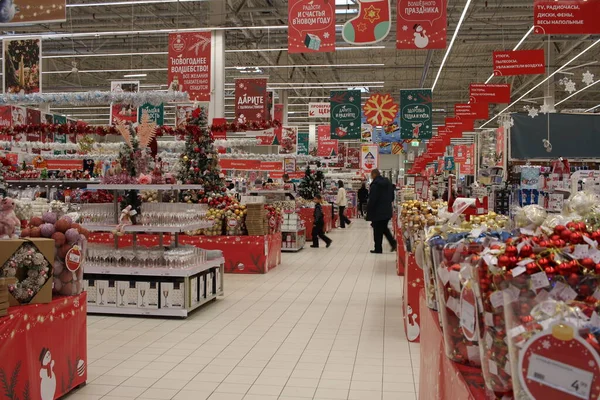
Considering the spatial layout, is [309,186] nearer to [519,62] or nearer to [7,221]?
[519,62]

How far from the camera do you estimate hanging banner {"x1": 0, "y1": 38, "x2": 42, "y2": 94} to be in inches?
449

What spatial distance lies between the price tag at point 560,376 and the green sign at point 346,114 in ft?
49.7

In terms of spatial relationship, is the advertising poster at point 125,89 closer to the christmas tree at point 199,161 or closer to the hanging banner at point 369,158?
the christmas tree at point 199,161

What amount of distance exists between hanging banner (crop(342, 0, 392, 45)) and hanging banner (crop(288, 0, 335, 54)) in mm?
478

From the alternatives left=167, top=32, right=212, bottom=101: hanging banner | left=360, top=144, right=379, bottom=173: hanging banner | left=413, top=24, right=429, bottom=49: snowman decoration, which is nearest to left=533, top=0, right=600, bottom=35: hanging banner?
left=413, top=24, right=429, bottom=49: snowman decoration

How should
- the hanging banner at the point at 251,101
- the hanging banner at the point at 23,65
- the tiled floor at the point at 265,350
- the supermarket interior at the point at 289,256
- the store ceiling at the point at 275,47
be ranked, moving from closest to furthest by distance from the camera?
the supermarket interior at the point at 289,256 < the tiled floor at the point at 265,350 < the hanging banner at the point at 23,65 < the hanging banner at the point at 251,101 < the store ceiling at the point at 275,47

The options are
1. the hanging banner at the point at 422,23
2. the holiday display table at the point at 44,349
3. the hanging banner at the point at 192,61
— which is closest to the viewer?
the holiday display table at the point at 44,349

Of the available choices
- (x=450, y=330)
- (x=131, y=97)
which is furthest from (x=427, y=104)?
(x=450, y=330)

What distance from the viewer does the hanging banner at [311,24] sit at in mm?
8352

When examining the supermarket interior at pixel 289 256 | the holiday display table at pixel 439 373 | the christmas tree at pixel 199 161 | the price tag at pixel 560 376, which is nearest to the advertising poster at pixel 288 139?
the supermarket interior at pixel 289 256

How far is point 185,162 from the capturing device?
36.9 feet

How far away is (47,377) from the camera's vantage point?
12.4 ft

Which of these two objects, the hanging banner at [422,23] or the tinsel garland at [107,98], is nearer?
the tinsel garland at [107,98]

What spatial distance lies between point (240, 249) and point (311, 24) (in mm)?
3974
